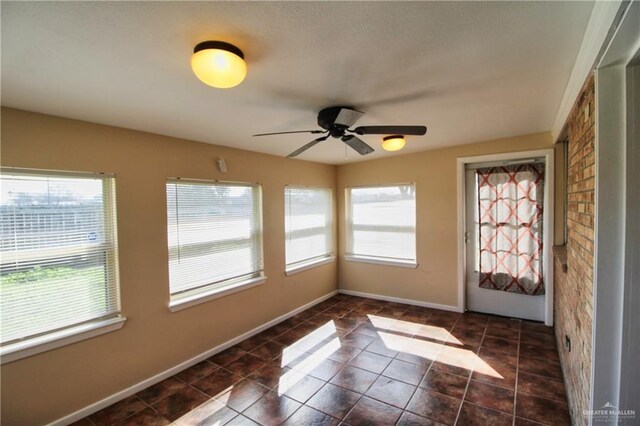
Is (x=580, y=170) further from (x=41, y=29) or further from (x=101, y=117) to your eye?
(x=101, y=117)

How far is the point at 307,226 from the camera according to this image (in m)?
4.63

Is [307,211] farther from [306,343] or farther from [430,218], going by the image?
[306,343]

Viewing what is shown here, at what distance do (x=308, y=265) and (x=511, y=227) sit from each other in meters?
2.84

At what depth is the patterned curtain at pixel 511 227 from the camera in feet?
11.7

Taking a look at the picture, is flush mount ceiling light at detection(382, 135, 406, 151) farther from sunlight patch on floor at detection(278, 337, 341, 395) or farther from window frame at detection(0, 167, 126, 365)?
window frame at detection(0, 167, 126, 365)

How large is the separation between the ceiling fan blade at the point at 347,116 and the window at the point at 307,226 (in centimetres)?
223

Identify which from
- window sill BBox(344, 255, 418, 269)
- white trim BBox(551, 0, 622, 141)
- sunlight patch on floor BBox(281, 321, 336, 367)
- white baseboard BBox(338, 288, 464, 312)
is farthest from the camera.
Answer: window sill BBox(344, 255, 418, 269)

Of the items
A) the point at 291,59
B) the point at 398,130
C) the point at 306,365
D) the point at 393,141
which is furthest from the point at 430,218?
the point at 291,59

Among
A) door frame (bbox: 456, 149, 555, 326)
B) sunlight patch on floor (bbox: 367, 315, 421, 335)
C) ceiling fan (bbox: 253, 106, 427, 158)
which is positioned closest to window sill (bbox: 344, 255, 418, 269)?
sunlight patch on floor (bbox: 367, 315, 421, 335)

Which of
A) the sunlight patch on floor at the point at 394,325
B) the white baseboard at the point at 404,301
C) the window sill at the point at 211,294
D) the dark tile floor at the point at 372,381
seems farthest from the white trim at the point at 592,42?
the window sill at the point at 211,294

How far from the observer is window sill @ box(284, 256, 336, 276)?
165 inches

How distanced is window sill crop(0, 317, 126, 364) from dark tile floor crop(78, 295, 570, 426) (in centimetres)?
64

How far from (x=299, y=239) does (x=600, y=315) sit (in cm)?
353

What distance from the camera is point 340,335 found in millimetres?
3537
